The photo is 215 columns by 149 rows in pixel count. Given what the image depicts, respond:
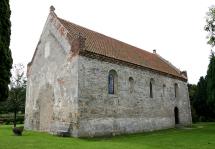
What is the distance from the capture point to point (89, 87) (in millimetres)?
21844

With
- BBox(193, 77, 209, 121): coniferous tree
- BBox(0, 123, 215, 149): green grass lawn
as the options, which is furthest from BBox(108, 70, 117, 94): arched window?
BBox(193, 77, 209, 121): coniferous tree

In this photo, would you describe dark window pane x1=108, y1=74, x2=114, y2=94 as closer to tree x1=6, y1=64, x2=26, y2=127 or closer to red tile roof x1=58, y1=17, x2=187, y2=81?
red tile roof x1=58, y1=17, x2=187, y2=81

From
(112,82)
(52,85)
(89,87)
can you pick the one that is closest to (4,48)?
(89,87)

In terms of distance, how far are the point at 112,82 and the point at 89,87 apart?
3.49 m

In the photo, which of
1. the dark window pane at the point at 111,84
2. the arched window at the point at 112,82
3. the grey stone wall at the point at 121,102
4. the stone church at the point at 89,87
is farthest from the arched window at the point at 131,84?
the dark window pane at the point at 111,84

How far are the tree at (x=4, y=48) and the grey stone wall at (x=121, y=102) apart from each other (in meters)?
7.01

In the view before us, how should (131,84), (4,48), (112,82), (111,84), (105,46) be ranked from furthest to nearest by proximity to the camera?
(131,84), (105,46), (112,82), (111,84), (4,48)

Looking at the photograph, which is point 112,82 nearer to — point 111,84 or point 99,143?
point 111,84

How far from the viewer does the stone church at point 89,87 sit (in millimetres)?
21516

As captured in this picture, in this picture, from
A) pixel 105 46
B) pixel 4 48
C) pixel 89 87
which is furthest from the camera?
pixel 105 46

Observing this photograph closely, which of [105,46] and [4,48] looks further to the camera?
[105,46]

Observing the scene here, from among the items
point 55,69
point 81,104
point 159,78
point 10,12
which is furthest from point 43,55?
point 159,78

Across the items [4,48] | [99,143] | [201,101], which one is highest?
[4,48]

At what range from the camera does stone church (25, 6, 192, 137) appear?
847 inches
